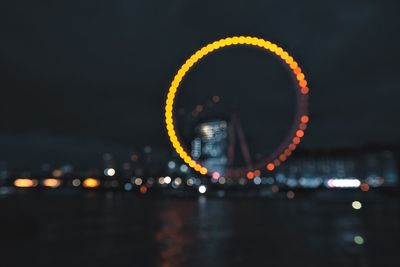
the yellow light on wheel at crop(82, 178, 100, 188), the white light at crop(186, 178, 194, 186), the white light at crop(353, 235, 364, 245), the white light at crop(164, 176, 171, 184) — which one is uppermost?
the yellow light on wheel at crop(82, 178, 100, 188)

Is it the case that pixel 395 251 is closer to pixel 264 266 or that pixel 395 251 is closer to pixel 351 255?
pixel 351 255

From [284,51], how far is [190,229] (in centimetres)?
1592

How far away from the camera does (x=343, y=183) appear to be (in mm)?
115812

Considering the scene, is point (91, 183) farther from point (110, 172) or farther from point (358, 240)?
point (358, 240)

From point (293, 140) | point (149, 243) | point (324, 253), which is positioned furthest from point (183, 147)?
point (324, 253)

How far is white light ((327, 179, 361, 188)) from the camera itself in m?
113

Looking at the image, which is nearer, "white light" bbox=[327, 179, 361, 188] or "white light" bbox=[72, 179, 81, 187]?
"white light" bbox=[327, 179, 361, 188]

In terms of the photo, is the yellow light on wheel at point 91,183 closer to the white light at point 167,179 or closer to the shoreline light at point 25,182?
the shoreline light at point 25,182

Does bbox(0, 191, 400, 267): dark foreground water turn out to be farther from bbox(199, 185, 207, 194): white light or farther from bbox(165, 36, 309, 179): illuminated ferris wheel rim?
bbox(199, 185, 207, 194): white light

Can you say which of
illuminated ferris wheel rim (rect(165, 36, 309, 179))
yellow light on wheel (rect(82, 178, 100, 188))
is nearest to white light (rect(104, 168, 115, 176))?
yellow light on wheel (rect(82, 178, 100, 188))

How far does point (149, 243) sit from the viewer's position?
1747 centimetres

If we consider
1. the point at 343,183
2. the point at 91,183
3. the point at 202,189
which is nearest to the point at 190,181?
the point at 202,189

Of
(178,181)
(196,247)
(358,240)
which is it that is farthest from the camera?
(178,181)

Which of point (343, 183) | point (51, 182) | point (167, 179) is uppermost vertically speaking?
point (51, 182)
